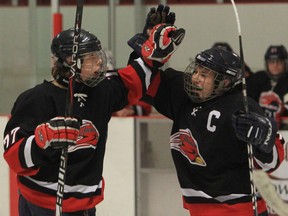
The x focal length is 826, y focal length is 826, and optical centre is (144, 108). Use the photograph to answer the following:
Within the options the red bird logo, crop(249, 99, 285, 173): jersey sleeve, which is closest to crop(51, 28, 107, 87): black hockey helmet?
the red bird logo

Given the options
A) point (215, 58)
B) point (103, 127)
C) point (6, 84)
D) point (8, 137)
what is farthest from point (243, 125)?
point (6, 84)

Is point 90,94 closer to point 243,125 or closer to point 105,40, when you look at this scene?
point 243,125

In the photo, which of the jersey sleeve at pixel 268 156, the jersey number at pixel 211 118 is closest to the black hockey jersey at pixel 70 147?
the jersey number at pixel 211 118

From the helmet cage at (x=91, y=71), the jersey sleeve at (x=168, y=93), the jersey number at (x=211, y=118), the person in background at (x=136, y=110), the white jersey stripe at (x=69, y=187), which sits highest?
the helmet cage at (x=91, y=71)

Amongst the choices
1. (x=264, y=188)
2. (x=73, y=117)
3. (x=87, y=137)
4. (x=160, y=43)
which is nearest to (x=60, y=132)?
(x=73, y=117)

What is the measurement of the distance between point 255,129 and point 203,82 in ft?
0.93

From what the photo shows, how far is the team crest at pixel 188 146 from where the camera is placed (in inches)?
108

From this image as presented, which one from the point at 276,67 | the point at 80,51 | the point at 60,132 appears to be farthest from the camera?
the point at 276,67

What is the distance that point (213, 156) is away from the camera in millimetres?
2721

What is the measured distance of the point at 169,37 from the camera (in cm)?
271

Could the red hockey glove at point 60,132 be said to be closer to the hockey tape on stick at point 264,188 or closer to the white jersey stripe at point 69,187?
the white jersey stripe at point 69,187

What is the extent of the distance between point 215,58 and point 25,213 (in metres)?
0.84

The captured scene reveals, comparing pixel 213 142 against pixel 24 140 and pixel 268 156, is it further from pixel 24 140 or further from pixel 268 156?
pixel 24 140

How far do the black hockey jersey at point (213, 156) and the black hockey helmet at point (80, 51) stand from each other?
0.99 feet
